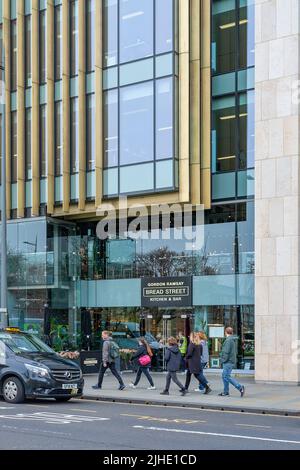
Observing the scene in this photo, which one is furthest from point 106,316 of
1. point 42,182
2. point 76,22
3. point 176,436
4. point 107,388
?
point 176,436

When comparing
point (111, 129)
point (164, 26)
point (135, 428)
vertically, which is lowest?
point (135, 428)

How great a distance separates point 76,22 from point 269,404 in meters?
17.6

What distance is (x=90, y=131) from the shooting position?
28.3 meters

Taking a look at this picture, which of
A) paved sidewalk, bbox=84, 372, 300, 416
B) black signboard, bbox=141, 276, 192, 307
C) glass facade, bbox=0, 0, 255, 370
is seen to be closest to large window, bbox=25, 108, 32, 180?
glass facade, bbox=0, 0, 255, 370

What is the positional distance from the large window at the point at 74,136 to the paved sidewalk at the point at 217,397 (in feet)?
30.2

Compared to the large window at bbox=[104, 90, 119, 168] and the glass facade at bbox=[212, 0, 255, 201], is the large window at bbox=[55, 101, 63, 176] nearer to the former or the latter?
the large window at bbox=[104, 90, 119, 168]

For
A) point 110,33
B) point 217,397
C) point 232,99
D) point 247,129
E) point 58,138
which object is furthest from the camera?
point 58,138

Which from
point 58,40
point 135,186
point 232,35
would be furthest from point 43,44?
point 232,35

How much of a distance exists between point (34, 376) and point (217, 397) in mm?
4833

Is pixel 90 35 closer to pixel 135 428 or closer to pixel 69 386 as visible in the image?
pixel 69 386

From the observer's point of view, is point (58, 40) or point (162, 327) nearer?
point (162, 327)

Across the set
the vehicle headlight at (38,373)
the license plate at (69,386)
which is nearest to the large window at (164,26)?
the license plate at (69,386)

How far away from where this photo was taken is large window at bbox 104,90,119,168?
2750cm

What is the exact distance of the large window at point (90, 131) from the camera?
92.5 ft
